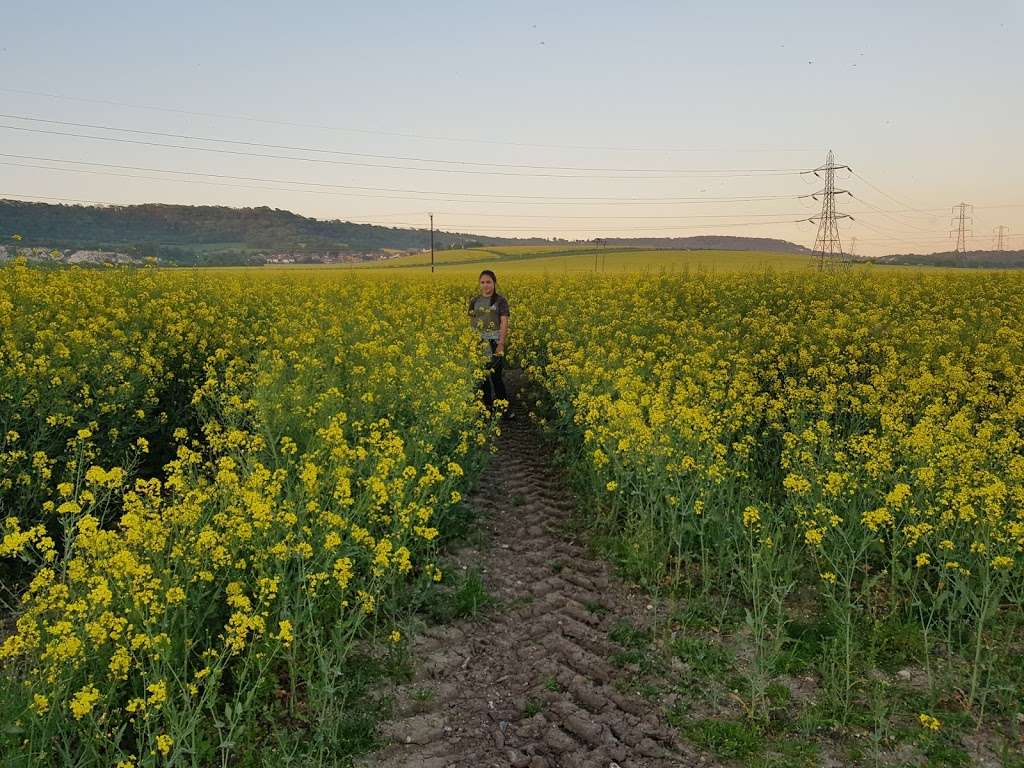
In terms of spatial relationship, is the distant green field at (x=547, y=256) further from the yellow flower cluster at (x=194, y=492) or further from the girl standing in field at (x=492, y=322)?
the yellow flower cluster at (x=194, y=492)

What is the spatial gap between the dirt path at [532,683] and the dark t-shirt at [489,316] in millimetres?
5344

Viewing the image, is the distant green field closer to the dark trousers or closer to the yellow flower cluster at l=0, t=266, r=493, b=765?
the dark trousers

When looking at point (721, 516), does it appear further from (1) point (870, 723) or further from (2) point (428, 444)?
(2) point (428, 444)

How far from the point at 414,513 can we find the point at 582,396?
3.23 meters

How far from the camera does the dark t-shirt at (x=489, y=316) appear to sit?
11.7m

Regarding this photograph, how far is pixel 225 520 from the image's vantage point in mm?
4492

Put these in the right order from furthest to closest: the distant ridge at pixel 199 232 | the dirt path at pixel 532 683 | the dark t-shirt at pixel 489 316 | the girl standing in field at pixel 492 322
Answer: the distant ridge at pixel 199 232 → the dark t-shirt at pixel 489 316 → the girl standing in field at pixel 492 322 → the dirt path at pixel 532 683

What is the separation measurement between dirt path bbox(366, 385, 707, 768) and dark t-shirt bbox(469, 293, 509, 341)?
5.34m

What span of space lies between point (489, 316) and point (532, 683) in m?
7.83

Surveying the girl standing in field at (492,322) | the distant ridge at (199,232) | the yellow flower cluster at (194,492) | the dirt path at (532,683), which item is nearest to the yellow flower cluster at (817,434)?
the dirt path at (532,683)

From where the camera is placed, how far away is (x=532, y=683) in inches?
181

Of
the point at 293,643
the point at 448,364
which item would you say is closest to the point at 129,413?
the point at 448,364

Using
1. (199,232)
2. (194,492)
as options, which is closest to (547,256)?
(199,232)

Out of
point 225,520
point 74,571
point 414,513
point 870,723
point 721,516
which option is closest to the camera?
point 74,571
